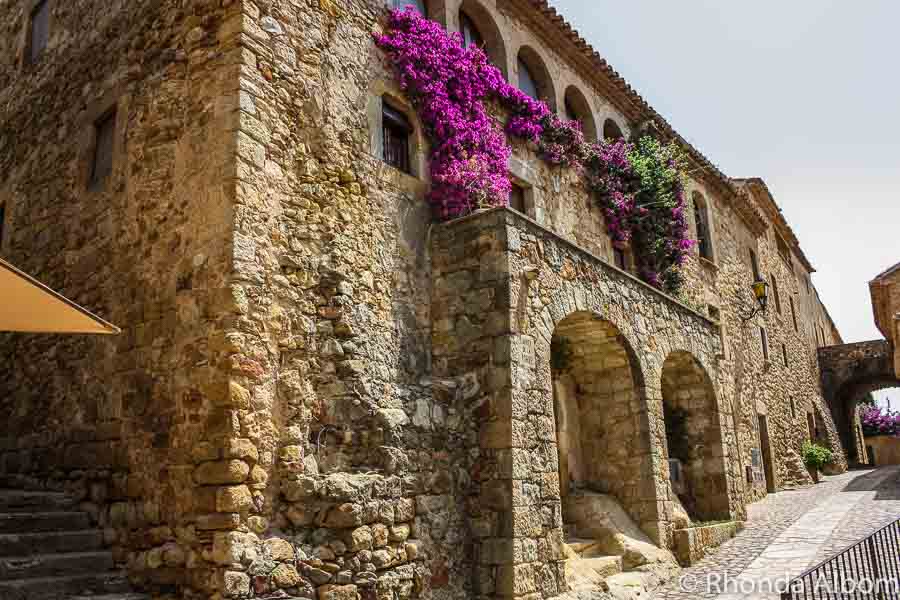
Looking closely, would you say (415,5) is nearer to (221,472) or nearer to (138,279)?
(138,279)

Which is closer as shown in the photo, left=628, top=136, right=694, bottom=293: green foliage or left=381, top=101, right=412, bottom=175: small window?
left=381, top=101, right=412, bottom=175: small window

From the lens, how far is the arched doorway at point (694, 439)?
10.8 m

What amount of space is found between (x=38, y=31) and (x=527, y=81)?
685cm

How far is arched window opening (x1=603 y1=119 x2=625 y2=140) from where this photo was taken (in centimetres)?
1309

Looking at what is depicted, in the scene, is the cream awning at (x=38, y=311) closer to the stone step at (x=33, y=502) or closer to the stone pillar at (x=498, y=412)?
the stone step at (x=33, y=502)

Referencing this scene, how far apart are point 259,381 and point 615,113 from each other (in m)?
10.00

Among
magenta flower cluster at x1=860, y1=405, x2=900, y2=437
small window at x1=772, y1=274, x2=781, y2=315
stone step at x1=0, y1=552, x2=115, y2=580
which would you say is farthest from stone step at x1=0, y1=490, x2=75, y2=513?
magenta flower cluster at x1=860, y1=405, x2=900, y2=437

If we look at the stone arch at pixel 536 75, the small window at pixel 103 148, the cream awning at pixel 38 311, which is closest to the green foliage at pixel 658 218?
the stone arch at pixel 536 75

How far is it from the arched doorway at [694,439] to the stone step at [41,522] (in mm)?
8048

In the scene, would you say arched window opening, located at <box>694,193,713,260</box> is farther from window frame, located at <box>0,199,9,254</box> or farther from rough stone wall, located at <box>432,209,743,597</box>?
window frame, located at <box>0,199,9,254</box>

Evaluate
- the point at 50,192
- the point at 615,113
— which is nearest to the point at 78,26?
the point at 50,192

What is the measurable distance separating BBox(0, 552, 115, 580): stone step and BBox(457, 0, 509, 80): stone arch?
787 centimetres

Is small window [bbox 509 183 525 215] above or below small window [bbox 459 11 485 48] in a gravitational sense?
below

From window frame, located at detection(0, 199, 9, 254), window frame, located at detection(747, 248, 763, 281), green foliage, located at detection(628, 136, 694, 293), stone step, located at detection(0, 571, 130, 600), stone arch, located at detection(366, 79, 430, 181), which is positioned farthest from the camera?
window frame, located at detection(747, 248, 763, 281)
